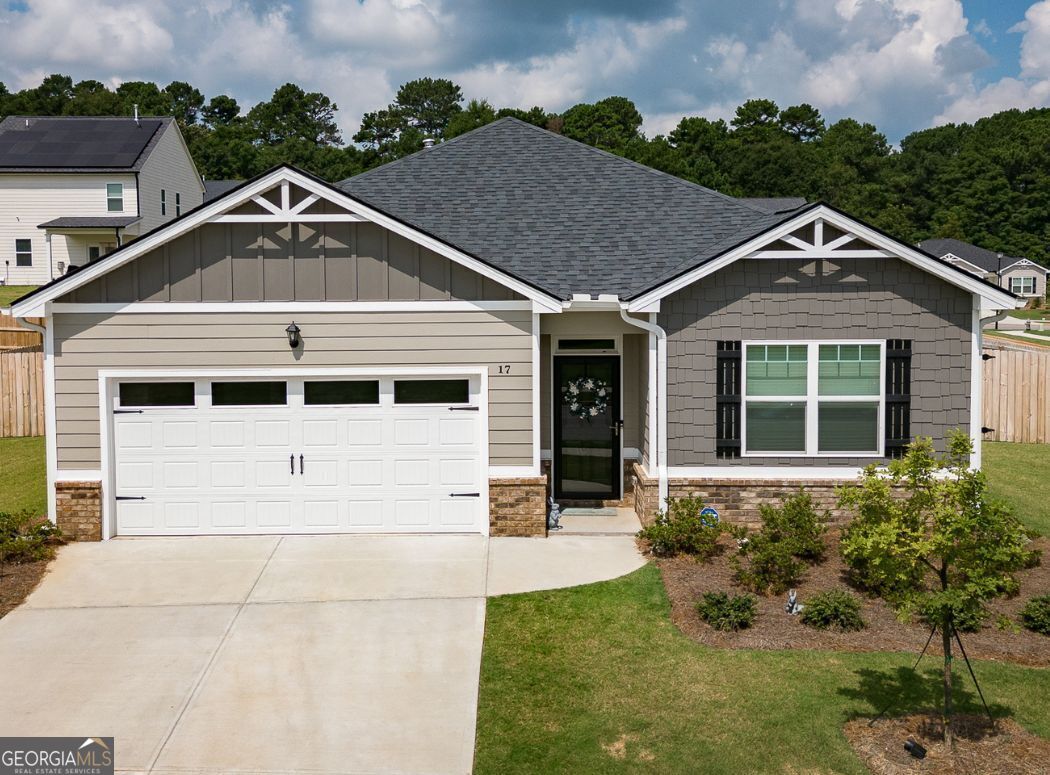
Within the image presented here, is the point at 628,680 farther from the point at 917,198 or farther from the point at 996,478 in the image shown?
the point at 917,198

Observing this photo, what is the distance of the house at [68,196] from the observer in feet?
115

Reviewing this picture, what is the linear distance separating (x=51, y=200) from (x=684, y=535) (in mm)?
33260

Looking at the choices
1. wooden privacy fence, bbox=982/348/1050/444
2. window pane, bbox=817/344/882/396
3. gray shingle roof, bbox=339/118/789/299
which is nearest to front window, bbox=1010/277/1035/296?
wooden privacy fence, bbox=982/348/1050/444

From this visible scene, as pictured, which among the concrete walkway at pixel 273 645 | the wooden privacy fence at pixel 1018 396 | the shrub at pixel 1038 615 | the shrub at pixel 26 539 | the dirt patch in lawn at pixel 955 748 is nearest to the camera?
the dirt patch in lawn at pixel 955 748

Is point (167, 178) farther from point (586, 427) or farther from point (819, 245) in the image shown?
point (819, 245)

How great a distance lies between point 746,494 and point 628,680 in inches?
182

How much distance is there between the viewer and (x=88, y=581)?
9.64 metres

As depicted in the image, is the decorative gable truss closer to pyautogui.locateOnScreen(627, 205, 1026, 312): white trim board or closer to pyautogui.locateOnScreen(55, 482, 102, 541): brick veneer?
pyautogui.locateOnScreen(627, 205, 1026, 312): white trim board

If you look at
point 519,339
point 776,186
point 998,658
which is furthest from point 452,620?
point 776,186

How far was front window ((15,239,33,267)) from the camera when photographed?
118 ft

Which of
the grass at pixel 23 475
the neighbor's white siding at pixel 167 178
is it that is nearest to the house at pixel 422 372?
the grass at pixel 23 475

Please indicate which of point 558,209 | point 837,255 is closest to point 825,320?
point 837,255

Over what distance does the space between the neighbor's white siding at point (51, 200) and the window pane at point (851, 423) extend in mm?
31233

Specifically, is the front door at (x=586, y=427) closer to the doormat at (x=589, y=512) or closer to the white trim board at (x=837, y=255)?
the doormat at (x=589, y=512)
